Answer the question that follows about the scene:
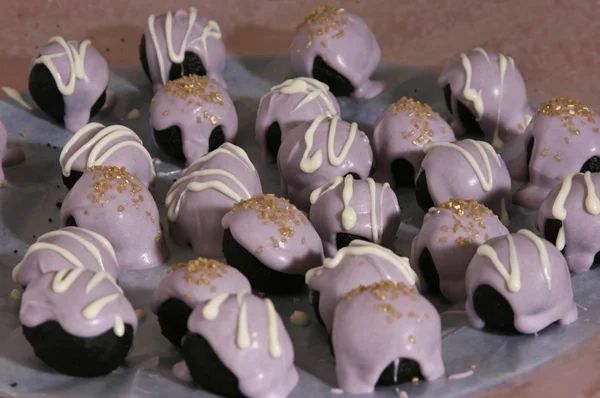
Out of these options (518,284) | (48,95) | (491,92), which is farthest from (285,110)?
(518,284)

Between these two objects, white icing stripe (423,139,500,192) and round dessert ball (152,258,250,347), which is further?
white icing stripe (423,139,500,192)

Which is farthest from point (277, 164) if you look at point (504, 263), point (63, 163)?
point (504, 263)

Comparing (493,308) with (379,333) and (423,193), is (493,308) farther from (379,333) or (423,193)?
(423,193)

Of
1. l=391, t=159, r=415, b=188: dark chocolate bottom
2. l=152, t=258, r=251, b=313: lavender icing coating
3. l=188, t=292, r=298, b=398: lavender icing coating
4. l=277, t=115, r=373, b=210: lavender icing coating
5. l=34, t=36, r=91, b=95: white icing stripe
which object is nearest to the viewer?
l=188, t=292, r=298, b=398: lavender icing coating

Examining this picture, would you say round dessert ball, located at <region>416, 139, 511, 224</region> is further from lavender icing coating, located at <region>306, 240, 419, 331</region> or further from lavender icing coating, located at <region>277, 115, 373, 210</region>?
lavender icing coating, located at <region>306, 240, 419, 331</region>

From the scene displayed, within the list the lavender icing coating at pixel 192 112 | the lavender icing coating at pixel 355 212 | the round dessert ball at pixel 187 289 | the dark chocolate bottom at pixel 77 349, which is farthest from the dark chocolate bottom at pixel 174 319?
the lavender icing coating at pixel 192 112

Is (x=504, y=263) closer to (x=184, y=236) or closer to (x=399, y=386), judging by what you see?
(x=399, y=386)

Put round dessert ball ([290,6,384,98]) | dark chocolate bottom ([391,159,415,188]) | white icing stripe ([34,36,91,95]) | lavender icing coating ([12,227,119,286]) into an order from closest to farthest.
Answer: lavender icing coating ([12,227,119,286])
dark chocolate bottom ([391,159,415,188])
white icing stripe ([34,36,91,95])
round dessert ball ([290,6,384,98])

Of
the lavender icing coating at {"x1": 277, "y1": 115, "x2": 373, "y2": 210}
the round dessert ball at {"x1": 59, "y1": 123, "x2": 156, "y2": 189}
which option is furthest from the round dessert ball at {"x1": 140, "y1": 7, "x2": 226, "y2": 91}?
the lavender icing coating at {"x1": 277, "y1": 115, "x2": 373, "y2": 210}
